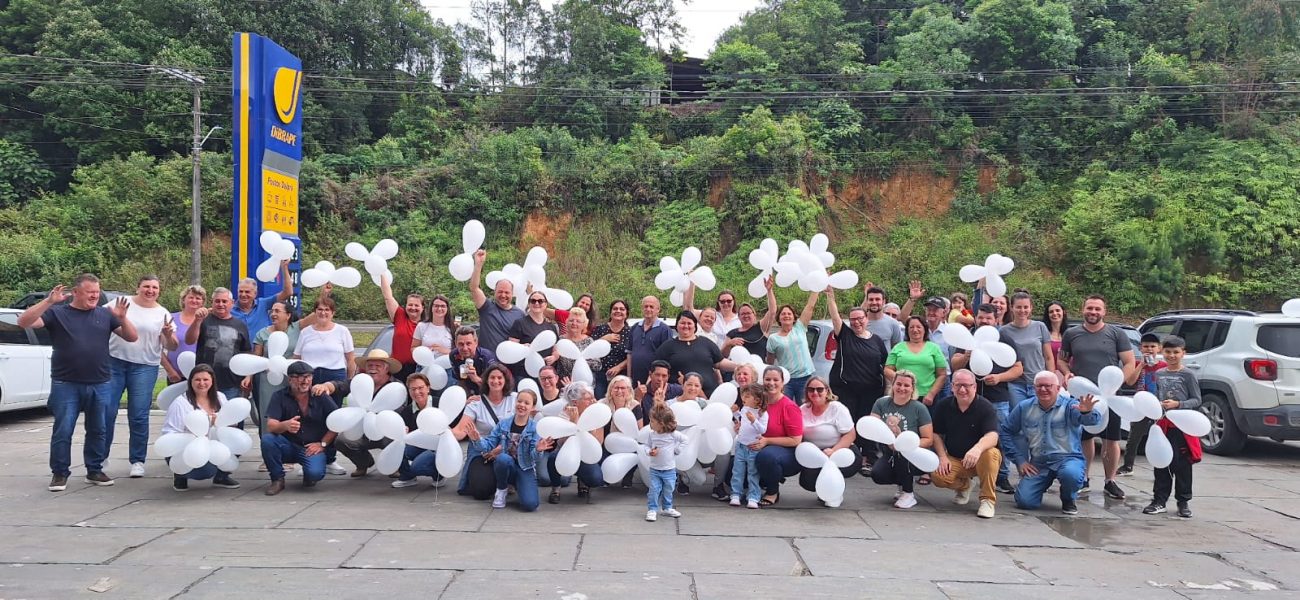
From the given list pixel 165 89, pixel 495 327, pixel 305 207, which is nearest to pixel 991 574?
pixel 495 327

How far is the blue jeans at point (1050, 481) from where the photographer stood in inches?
258

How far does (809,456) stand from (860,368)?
4.83 feet

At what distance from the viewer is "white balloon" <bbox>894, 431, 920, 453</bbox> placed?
6391mm

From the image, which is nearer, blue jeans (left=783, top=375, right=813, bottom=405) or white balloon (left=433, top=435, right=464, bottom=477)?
white balloon (left=433, top=435, right=464, bottom=477)

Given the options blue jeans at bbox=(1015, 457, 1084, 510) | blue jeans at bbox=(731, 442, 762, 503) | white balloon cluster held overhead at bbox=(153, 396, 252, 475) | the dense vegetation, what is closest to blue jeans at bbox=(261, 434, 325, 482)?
white balloon cluster held overhead at bbox=(153, 396, 252, 475)

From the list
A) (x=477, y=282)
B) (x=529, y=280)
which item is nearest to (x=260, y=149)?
(x=477, y=282)

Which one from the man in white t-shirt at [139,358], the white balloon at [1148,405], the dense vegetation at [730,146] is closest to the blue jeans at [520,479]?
the man in white t-shirt at [139,358]

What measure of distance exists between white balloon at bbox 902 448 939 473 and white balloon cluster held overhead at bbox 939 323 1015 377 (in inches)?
42.2

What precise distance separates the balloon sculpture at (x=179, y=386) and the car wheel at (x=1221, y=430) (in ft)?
33.0

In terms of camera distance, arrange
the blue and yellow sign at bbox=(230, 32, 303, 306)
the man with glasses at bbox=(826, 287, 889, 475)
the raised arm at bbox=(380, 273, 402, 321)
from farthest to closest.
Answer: the blue and yellow sign at bbox=(230, 32, 303, 306)
the raised arm at bbox=(380, 273, 402, 321)
the man with glasses at bbox=(826, 287, 889, 475)

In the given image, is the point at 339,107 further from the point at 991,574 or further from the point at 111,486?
the point at 991,574

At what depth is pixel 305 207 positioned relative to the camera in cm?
2878

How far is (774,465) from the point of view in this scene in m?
6.62

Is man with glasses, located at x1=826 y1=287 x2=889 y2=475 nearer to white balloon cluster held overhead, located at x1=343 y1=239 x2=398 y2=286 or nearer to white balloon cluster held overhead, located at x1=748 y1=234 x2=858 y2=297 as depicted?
white balloon cluster held overhead, located at x1=748 y1=234 x2=858 y2=297
